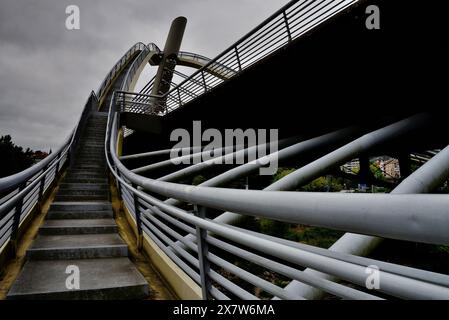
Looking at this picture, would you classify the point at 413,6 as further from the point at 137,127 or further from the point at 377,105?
the point at 137,127

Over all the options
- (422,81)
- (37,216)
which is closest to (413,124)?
(422,81)

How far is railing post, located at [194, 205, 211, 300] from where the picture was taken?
1907 millimetres

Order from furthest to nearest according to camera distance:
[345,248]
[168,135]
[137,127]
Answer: [137,127] < [168,135] < [345,248]

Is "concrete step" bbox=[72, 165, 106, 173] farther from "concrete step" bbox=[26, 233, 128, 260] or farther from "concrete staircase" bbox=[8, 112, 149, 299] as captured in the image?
"concrete step" bbox=[26, 233, 128, 260]

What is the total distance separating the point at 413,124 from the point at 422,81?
620mm

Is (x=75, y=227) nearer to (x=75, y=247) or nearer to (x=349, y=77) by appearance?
(x=75, y=247)

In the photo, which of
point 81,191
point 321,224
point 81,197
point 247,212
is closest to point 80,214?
point 81,197

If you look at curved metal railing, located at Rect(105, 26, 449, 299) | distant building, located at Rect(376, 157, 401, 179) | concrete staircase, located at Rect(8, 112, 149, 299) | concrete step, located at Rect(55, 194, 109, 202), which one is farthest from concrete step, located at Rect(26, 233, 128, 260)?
distant building, located at Rect(376, 157, 401, 179)

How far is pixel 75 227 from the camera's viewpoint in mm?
4281

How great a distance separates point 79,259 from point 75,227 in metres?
1.03

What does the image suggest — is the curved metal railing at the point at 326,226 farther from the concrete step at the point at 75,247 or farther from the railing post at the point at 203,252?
the concrete step at the point at 75,247

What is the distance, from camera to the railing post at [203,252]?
1.91 metres

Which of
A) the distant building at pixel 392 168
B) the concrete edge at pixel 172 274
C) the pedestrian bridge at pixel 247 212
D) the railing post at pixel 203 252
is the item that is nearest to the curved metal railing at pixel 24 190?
the pedestrian bridge at pixel 247 212
